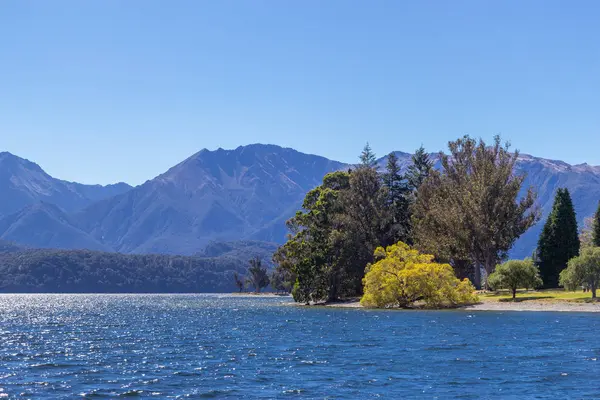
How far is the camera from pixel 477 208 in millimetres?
105000

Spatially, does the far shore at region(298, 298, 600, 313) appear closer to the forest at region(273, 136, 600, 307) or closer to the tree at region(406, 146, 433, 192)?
the forest at region(273, 136, 600, 307)

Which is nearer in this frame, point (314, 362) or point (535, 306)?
point (314, 362)

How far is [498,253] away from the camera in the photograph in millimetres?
117000

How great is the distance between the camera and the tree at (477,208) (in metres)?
105

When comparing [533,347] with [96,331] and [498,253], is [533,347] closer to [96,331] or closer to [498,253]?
[96,331]

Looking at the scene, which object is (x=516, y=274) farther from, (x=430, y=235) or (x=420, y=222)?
(x=420, y=222)

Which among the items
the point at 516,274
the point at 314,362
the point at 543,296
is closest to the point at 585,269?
the point at 516,274

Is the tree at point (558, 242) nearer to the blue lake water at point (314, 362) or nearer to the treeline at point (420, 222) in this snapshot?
the treeline at point (420, 222)

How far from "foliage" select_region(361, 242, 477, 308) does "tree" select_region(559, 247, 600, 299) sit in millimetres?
15324

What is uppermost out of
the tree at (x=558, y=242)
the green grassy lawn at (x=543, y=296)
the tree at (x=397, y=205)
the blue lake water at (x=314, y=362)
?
the tree at (x=397, y=205)

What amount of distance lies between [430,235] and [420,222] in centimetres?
325

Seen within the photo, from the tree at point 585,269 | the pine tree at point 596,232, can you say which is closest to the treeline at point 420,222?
the pine tree at point 596,232

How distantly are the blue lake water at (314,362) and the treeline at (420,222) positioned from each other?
4119cm

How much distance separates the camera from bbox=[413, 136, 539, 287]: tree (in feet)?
345
